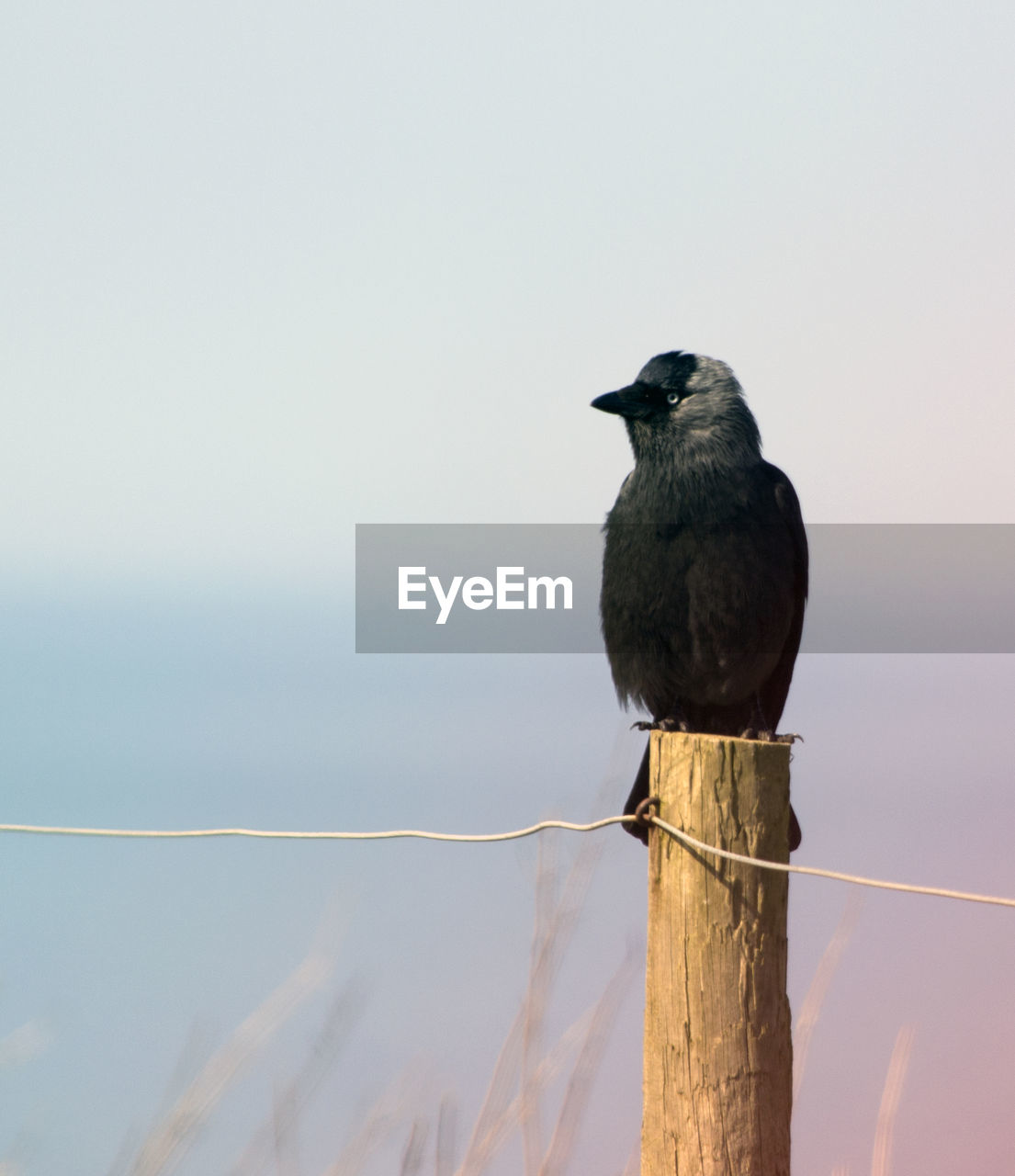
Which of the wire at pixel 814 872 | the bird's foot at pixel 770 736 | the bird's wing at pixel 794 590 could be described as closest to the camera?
the wire at pixel 814 872

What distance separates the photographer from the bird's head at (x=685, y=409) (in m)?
4.20

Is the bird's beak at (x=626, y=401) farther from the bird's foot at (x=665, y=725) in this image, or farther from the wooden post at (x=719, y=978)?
the wooden post at (x=719, y=978)

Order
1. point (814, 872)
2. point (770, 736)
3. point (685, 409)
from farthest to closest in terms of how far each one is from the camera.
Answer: point (685, 409), point (770, 736), point (814, 872)

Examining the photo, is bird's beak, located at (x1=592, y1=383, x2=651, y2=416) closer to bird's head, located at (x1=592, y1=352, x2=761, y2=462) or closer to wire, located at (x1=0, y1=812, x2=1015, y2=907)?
bird's head, located at (x1=592, y1=352, x2=761, y2=462)

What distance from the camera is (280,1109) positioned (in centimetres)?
252

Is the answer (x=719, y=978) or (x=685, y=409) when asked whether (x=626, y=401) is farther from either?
(x=719, y=978)

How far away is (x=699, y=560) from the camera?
3896 millimetres

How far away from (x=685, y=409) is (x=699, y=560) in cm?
68

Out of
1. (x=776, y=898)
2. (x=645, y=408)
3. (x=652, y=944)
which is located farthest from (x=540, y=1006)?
(x=645, y=408)

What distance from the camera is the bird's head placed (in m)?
4.20

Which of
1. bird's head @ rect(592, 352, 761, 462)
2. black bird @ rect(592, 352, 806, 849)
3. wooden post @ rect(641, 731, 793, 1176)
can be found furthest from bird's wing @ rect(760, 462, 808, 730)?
wooden post @ rect(641, 731, 793, 1176)

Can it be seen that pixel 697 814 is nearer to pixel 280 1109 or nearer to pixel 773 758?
pixel 773 758

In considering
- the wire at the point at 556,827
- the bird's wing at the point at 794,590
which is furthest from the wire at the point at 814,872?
the bird's wing at the point at 794,590

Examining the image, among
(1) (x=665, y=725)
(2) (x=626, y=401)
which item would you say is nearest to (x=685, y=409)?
(2) (x=626, y=401)
